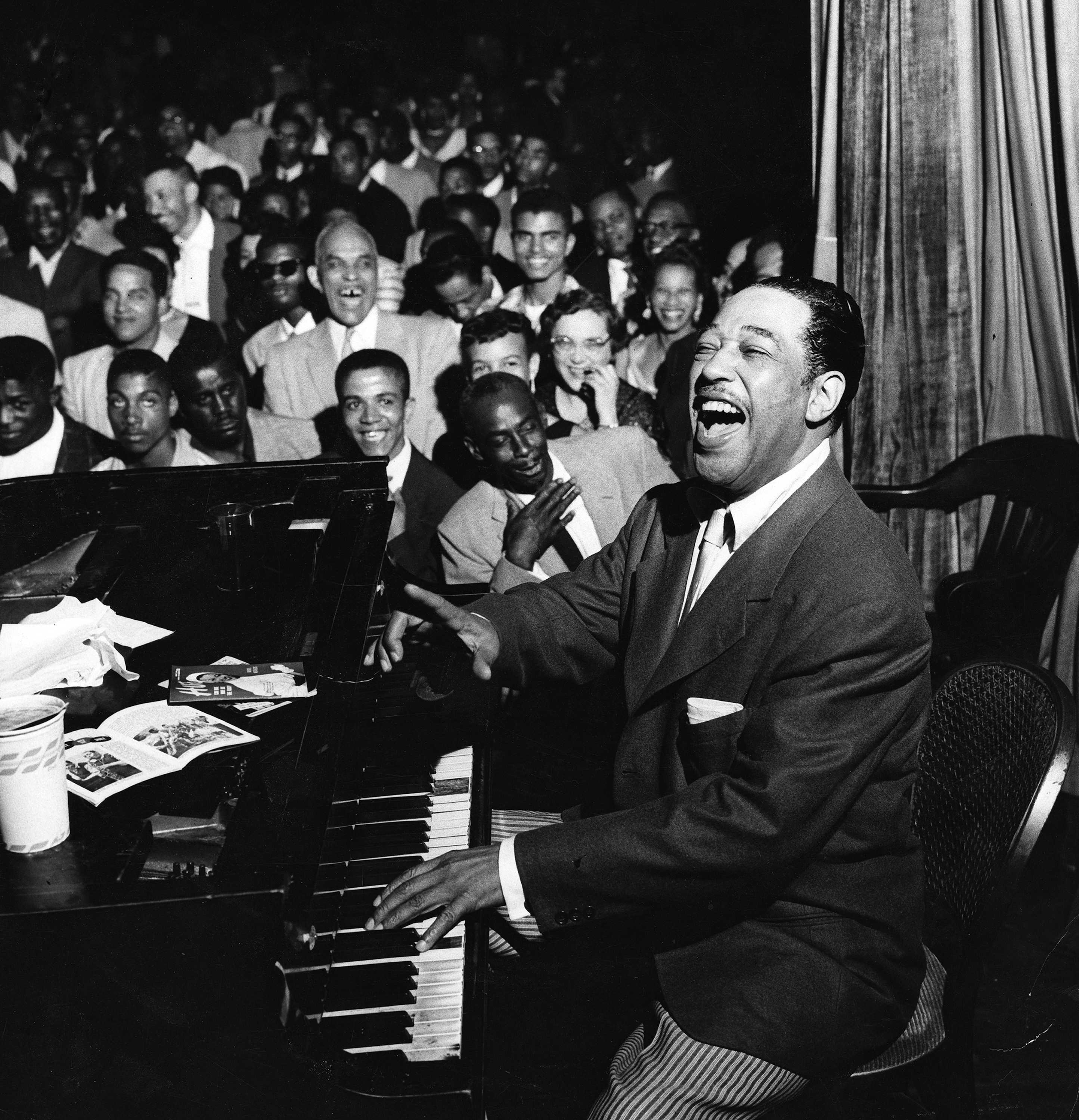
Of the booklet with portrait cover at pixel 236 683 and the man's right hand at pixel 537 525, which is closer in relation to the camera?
the booklet with portrait cover at pixel 236 683

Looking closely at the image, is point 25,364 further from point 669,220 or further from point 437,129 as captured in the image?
point 669,220

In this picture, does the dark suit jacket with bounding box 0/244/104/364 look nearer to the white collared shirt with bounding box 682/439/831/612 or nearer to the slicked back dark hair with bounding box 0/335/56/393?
the slicked back dark hair with bounding box 0/335/56/393

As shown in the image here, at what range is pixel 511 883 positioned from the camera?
63.2 inches

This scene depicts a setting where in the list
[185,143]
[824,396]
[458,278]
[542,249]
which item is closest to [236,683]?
[824,396]

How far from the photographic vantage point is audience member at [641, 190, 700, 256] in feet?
14.5

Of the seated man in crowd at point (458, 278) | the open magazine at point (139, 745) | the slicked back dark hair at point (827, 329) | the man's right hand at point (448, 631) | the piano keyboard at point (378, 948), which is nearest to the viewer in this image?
the piano keyboard at point (378, 948)

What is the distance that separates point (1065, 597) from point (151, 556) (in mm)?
2508

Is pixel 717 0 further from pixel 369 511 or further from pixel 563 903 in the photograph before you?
pixel 563 903

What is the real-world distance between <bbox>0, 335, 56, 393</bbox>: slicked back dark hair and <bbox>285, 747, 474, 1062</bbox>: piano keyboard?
310 centimetres

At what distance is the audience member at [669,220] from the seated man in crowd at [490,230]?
57 cm

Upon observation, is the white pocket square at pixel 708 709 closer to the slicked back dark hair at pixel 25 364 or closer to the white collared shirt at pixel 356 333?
the white collared shirt at pixel 356 333

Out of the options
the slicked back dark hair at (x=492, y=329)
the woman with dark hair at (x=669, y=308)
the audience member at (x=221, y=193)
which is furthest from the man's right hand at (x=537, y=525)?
the audience member at (x=221, y=193)

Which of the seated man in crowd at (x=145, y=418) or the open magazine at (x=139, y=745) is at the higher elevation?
the seated man in crowd at (x=145, y=418)

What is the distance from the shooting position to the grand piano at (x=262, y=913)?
130 centimetres
